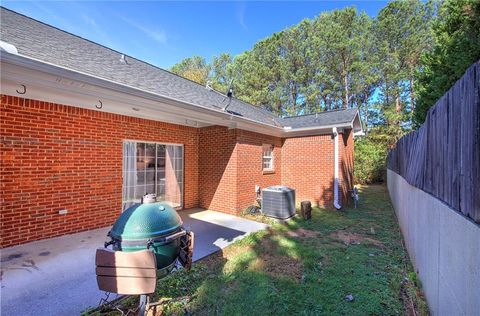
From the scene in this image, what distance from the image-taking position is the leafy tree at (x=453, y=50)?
726cm

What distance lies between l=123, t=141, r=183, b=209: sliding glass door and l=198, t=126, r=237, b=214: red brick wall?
33.8 inches

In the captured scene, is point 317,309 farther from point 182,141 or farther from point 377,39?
point 377,39

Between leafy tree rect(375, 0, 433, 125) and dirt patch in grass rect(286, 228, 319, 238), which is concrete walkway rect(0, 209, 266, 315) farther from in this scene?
leafy tree rect(375, 0, 433, 125)

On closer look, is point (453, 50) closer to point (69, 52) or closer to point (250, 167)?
point (250, 167)

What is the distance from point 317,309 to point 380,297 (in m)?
1.00

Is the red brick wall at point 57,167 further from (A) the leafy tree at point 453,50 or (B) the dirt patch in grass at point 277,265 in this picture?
(A) the leafy tree at point 453,50

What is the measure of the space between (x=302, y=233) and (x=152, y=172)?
4813 millimetres

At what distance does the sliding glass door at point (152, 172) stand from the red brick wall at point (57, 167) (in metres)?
0.29

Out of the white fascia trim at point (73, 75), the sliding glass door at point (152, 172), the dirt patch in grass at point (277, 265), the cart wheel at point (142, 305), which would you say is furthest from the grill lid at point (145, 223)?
the sliding glass door at point (152, 172)

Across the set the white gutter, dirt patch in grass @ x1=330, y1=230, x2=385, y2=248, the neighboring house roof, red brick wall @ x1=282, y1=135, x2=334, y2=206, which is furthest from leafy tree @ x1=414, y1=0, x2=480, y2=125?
the neighboring house roof

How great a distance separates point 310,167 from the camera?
9219 millimetres

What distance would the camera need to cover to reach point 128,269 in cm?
222

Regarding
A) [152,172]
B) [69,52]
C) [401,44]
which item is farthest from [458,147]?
[401,44]

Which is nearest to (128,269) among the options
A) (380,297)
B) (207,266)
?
(207,266)
